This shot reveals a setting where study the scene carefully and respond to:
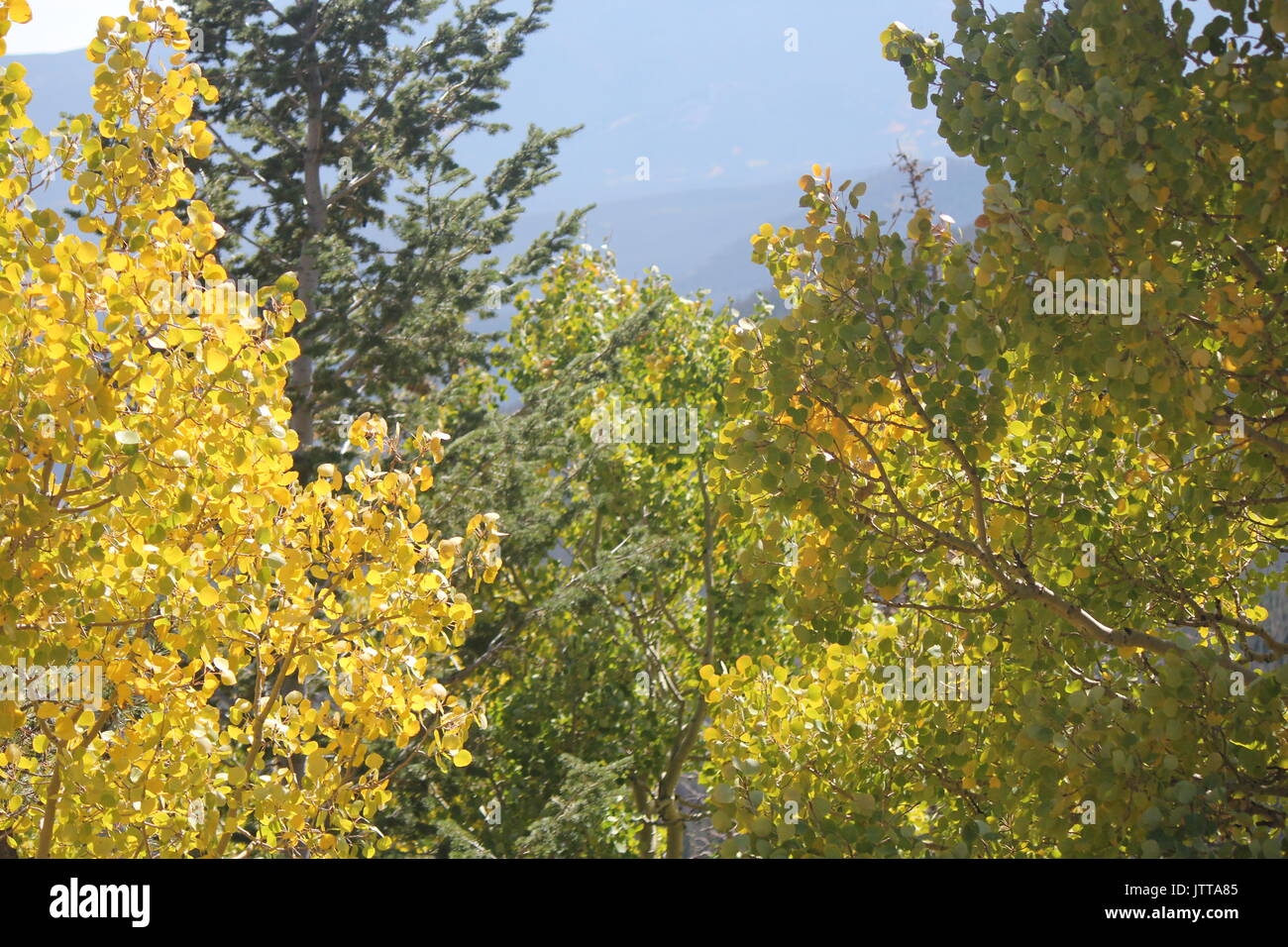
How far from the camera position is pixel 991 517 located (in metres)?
4.32

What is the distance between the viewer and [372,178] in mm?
13086

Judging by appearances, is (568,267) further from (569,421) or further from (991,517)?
(991,517)

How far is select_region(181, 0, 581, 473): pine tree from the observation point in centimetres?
1200

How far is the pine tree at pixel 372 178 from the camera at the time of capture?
1200 centimetres

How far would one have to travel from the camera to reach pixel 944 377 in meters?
3.50

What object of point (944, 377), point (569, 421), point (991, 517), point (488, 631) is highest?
point (569, 421)
